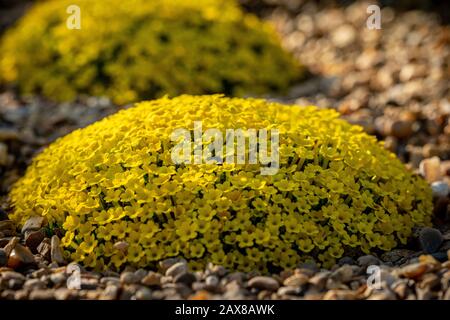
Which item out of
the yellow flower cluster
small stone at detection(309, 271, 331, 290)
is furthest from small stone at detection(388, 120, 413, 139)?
small stone at detection(309, 271, 331, 290)

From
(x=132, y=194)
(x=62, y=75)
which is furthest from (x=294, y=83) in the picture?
(x=132, y=194)

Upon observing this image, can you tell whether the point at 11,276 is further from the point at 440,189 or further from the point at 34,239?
the point at 440,189

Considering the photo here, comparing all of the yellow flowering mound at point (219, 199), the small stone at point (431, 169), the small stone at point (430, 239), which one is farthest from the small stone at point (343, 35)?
the small stone at point (430, 239)

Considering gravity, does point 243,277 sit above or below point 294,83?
below

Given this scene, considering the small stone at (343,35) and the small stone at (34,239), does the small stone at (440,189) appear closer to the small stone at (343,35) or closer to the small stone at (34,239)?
the small stone at (34,239)

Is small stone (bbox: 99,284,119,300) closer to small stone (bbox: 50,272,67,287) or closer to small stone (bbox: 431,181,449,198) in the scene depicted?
small stone (bbox: 50,272,67,287)

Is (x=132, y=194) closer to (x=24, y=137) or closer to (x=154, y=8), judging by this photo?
(x=24, y=137)
